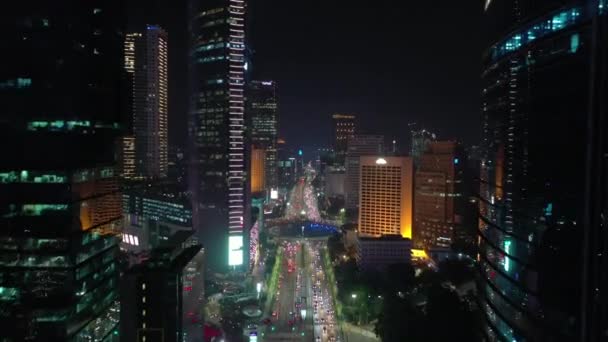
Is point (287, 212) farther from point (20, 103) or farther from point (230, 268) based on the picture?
point (20, 103)

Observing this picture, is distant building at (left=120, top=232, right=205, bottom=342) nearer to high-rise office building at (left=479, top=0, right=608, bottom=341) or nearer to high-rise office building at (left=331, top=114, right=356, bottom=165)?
high-rise office building at (left=479, top=0, right=608, bottom=341)

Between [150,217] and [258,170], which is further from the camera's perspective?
[258,170]

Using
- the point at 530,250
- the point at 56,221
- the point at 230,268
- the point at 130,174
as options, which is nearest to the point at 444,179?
the point at 230,268

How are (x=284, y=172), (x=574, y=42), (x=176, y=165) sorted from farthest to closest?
(x=284, y=172), (x=176, y=165), (x=574, y=42)

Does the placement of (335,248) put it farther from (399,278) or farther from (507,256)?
(507,256)

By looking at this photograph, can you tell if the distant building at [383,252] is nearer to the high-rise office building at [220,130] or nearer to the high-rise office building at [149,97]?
the high-rise office building at [220,130]

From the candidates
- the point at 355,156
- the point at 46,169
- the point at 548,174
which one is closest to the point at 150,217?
the point at 46,169
